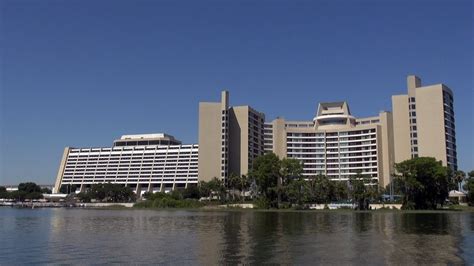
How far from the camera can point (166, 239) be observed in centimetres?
4728

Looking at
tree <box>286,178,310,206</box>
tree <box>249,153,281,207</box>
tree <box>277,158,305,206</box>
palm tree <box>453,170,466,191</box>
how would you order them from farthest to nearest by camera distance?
palm tree <box>453,170,466,191</box> → tree <box>277,158,305,206</box> → tree <box>249,153,281,207</box> → tree <box>286,178,310,206</box>

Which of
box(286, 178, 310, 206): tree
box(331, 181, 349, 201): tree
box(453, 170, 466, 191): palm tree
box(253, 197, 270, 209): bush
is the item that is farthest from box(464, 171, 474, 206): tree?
box(253, 197, 270, 209): bush

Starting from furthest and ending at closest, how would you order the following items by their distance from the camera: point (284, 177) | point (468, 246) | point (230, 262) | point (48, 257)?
point (284, 177), point (468, 246), point (48, 257), point (230, 262)

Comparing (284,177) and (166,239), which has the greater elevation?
(284,177)

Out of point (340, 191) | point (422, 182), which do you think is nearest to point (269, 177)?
point (340, 191)

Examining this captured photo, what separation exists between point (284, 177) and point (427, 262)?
128m

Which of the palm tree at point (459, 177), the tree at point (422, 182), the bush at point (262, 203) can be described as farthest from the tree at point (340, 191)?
the palm tree at point (459, 177)

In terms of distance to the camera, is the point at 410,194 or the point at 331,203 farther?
the point at 331,203

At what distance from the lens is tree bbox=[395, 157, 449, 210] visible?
139m

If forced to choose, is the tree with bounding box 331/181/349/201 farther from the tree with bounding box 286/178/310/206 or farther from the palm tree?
the palm tree

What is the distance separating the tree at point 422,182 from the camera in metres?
139

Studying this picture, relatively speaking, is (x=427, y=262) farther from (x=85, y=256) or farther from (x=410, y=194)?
(x=410, y=194)

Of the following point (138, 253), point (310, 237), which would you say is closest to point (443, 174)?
point (310, 237)

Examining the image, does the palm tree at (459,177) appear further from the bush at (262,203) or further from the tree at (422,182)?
the bush at (262,203)
